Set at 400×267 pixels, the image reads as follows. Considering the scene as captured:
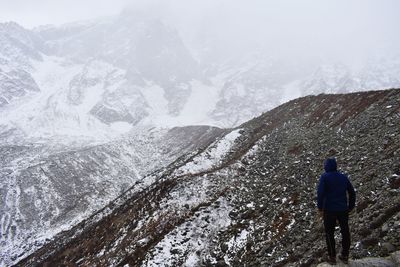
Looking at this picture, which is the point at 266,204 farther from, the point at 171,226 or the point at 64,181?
the point at 64,181

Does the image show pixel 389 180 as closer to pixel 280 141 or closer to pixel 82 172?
pixel 280 141

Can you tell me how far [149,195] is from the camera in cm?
3756

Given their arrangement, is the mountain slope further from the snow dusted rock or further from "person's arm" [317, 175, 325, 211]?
the snow dusted rock

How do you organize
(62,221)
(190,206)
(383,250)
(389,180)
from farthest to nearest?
(62,221) → (190,206) → (389,180) → (383,250)

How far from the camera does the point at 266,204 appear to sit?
93.4 ft

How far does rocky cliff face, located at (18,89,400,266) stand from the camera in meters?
20.3

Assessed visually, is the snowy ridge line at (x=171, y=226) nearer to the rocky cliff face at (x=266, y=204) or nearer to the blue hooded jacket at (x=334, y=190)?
the rocky cliff face at (x=266, y=204)

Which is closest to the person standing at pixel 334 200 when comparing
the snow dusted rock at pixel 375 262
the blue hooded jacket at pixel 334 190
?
the blue hooded jacket at pixel 334 190

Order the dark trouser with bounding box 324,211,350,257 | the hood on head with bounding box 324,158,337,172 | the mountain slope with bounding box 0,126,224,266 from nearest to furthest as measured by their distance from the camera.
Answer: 1. the dark trouser with bounding box 324,211,350,257
2. the hood on head with bounding box 324,158,337,172
3. the mountain slope with bounding box 0,126,224,266

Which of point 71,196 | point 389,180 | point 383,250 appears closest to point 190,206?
point 389,180

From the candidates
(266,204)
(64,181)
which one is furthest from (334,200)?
(64,181)

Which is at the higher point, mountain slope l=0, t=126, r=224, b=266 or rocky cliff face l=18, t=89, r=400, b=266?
rocky cliff face l=18, t=89, r=400, b=266

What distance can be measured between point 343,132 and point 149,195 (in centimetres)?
1867

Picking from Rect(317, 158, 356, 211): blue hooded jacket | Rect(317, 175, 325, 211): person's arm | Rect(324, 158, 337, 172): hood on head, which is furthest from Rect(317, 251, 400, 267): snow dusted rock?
Rect(324, 158, 337, 172): hood on head
